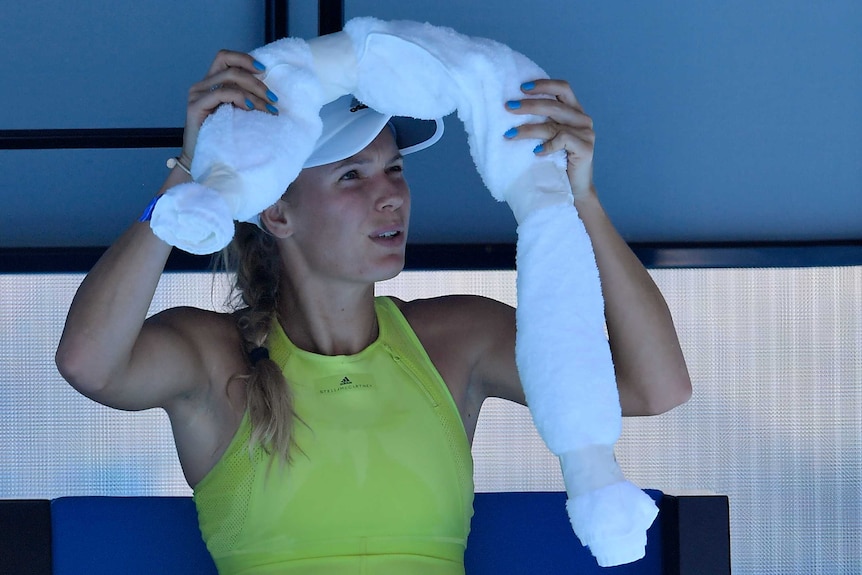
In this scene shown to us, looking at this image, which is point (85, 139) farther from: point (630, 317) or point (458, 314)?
Result: point (630, 317)

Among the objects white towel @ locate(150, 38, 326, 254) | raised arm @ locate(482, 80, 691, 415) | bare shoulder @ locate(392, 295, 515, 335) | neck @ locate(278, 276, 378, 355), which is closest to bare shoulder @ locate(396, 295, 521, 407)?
bare shoulder @ locate(392, 295, 515, 335)

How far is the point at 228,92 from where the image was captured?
49.0 inches

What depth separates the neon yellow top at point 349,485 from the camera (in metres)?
1.48

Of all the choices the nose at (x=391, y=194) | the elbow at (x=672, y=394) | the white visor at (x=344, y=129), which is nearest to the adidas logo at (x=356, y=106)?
the white visor at (x=344, y=129)

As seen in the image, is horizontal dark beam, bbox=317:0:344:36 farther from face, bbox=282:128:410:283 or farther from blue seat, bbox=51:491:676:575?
blue seat, bbox=51:491:676:575

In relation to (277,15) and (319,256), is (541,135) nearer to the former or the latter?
(319,256)

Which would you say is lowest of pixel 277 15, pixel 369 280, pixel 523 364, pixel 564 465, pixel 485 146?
pixel 564 465

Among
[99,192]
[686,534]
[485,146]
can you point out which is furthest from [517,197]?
[99,192]

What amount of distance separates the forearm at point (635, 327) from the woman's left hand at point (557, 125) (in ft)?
0.33

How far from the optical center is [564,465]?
3.84 ft

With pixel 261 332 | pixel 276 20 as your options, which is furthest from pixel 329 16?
pixel 261 332

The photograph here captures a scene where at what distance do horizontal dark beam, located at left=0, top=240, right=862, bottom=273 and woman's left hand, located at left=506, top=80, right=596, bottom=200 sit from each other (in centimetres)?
48

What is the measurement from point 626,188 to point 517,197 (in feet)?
2.16

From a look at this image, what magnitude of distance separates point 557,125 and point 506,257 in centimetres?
55
